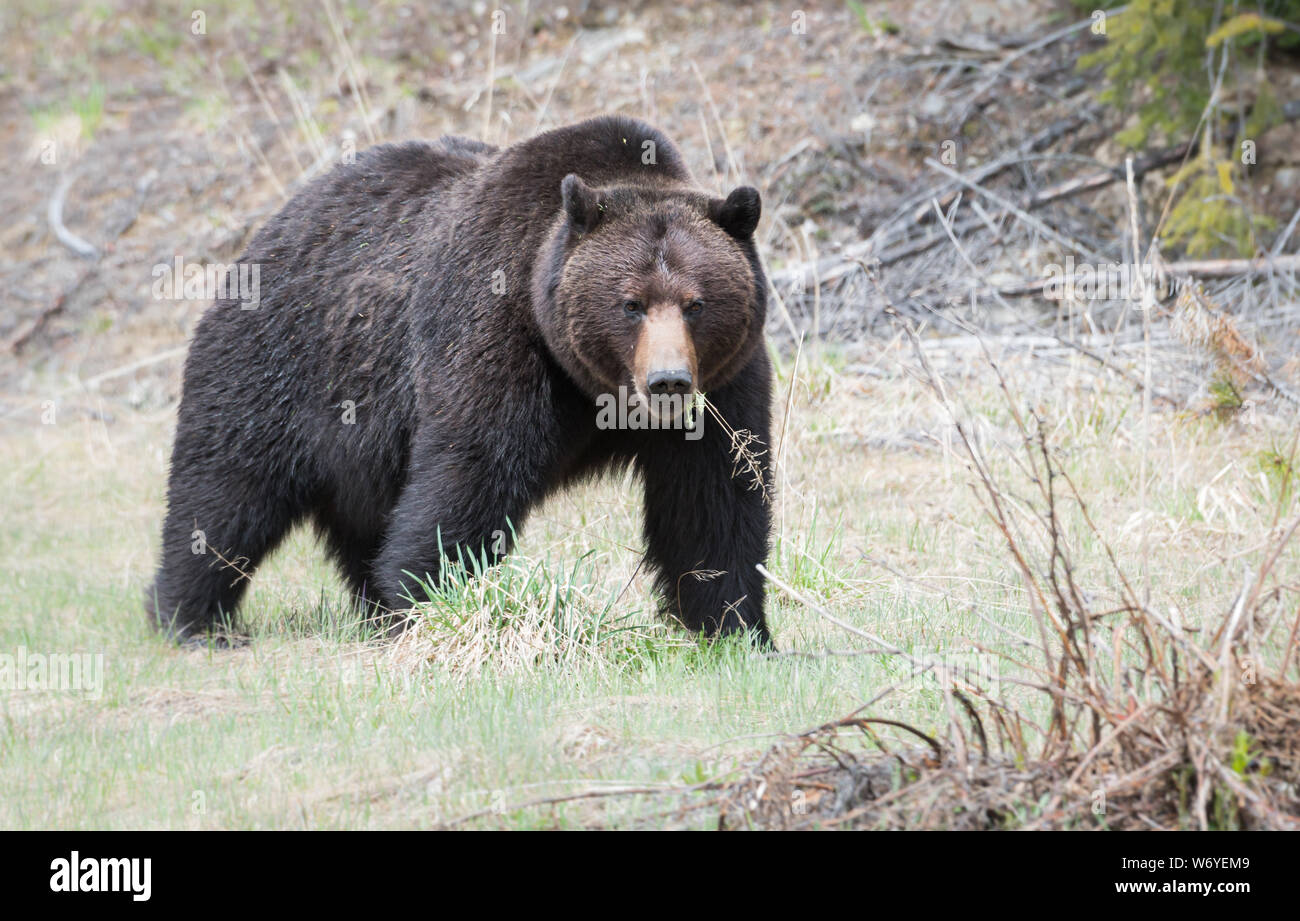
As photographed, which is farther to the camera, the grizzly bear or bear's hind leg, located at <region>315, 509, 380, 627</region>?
bear's hind leg, located at <region>315, 509, 380, 627</region>

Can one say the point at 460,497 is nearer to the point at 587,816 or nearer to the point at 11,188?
the point at 587,816

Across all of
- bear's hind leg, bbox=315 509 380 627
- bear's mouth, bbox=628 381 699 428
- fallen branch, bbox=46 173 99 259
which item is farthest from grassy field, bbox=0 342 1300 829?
fallen branch, bbox=46 173 99 259

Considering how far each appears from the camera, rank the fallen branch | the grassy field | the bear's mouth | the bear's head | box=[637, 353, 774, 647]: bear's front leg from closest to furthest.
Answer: the grassy field → the bear's mouth → the bear's head → box=[637, 353, 774, 647]: bear's front leg → the fallen branch

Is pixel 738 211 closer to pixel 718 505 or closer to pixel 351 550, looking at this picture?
pixel 718 505

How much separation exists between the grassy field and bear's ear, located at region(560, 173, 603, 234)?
1.34 metres

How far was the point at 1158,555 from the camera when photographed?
6840 mm

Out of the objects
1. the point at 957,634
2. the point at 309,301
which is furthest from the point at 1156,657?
the point at 309,301

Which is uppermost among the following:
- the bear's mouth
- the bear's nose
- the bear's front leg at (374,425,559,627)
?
the bear's nose

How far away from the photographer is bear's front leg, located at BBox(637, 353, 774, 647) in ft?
18.9

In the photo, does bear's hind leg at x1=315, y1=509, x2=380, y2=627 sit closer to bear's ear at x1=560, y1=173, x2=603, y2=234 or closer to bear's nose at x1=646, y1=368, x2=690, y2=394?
bear's ear at x1=560, y1=173, x2=603, y2=234

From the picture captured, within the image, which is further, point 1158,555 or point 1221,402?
point 1221,402

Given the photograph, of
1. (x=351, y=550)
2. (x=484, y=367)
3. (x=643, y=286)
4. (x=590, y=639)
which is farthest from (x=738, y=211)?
(x=351, y=550)
